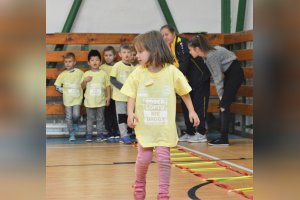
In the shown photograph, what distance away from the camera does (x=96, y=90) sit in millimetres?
7969

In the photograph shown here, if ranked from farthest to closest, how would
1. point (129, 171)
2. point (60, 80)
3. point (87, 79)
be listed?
point (60, 80), point (87, 79), point (129, 171)

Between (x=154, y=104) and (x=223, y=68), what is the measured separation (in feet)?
12.2

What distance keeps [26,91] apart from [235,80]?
6.35 meters

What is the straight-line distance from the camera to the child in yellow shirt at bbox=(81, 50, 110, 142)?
7949 millimetres

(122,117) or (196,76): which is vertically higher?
(196,76)

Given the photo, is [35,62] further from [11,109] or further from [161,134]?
[161,134]

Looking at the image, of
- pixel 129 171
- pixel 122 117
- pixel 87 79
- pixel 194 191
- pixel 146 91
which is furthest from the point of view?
pixel 87 79

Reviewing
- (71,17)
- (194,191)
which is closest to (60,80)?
(71,17)

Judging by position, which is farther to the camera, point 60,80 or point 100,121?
point 60,80

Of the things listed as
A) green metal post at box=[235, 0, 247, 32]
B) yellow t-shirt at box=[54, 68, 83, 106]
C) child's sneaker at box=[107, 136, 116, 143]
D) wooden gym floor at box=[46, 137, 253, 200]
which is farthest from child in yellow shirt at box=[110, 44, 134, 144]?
green metal post at box=[235, 0, 247, 32]

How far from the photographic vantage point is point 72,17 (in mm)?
8867

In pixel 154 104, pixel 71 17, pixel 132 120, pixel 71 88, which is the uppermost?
pixel 71 17

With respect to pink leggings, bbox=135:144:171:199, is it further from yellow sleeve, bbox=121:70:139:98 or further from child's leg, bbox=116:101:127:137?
child's leg, bbox=116:101:127:137

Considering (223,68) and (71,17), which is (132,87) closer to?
(223,68)
